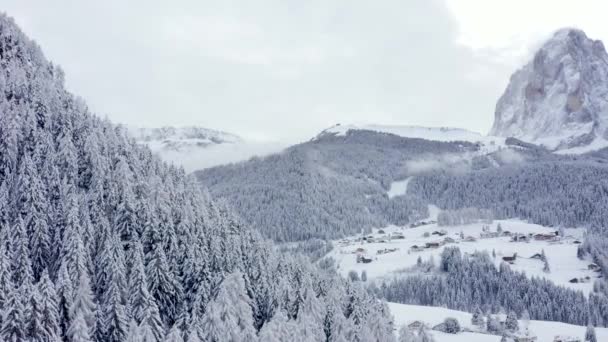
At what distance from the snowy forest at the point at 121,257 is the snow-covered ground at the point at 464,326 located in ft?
175

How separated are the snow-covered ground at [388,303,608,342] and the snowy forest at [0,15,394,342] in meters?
53.2

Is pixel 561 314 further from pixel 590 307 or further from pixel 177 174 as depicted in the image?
pixel 177 174

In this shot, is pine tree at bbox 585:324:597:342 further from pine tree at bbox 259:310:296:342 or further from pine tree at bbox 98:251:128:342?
pine tree at bbox 98:251:128:342

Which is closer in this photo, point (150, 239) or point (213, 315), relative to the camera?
point (213, 315)

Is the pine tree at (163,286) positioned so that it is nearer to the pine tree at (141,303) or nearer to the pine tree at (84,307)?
the pine tree at (141,303)

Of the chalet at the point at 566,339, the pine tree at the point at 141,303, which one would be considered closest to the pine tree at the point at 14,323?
the pine tree at the point at 141,303

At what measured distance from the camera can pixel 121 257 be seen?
67000mm

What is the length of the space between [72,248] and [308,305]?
2707 cm

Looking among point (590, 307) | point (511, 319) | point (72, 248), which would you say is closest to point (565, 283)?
point (590, 307)

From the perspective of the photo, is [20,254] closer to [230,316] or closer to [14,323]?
[14,323]

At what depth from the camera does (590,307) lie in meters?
163

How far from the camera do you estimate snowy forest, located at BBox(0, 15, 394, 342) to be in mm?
60000

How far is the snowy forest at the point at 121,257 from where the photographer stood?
197 ft

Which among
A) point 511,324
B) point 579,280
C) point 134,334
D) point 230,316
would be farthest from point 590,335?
point 134,334
